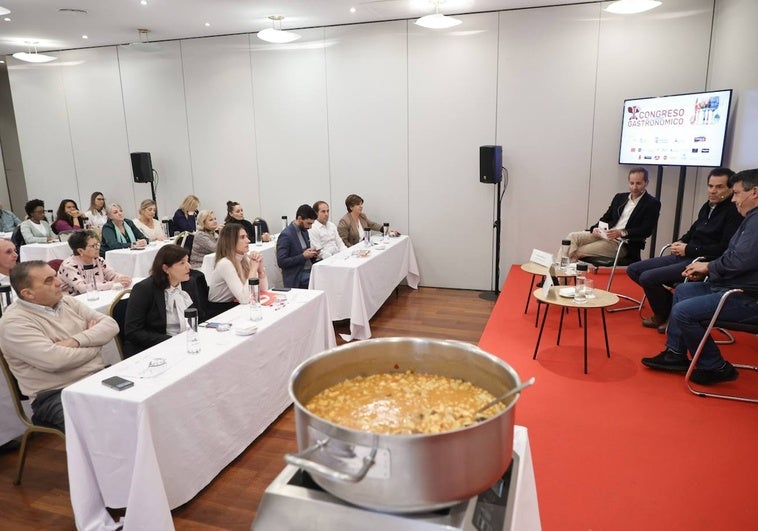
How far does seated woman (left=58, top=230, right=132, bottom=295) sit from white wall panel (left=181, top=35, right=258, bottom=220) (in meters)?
3.67

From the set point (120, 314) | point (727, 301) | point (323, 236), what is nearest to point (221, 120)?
point (323, 236)

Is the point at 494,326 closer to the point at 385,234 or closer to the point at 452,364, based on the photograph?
the point at 385,234

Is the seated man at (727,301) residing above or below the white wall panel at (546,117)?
below

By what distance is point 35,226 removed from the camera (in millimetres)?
6520

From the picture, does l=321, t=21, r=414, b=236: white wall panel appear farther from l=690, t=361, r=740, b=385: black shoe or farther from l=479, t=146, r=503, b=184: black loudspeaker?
l=690, t=361, r=740, b=385: black shoe

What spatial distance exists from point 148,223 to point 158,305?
379 cm

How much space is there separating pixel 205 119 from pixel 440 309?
15.3 ft

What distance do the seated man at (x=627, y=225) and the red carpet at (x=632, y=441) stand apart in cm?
123

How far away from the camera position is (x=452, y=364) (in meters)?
1.43

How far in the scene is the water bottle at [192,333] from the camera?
2555 millimetres

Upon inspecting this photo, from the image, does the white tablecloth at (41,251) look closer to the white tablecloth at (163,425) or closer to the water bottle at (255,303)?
the water bottle at (255,303)

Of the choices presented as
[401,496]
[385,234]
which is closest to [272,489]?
[401,496]

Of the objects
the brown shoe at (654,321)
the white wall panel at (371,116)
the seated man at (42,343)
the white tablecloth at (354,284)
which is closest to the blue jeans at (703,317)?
the brown shoe at (654,321)

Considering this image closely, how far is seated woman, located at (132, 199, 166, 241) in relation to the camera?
6.19 m
